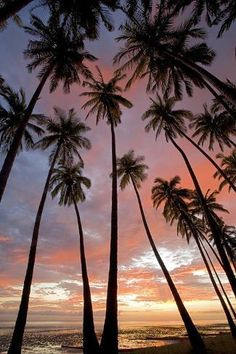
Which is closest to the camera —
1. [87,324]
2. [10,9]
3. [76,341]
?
[10,9]

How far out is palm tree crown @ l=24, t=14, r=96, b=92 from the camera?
1905cm

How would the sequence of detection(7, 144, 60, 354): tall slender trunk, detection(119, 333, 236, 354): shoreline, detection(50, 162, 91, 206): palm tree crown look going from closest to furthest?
detection(7, 144, 60, 354): tall slender trunk, detection(119, 333, 236, 354): shoreline, detection(50, 162, 91, 206): palm tree crown

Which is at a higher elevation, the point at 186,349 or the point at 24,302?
the point at 24,302

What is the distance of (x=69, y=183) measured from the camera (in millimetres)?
30531

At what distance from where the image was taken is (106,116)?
25.1 metres

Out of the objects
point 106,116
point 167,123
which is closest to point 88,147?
point 106,116

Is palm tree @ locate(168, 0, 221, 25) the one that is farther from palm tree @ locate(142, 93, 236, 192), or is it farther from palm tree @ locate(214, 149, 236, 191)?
palm tree @ locate(214, 149, 236, 191)

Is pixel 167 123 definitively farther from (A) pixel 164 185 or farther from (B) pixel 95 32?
(B) pixel 95 32

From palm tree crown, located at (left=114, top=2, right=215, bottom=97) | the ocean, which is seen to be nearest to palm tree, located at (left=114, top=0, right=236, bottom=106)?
palm tree crown, located at (left=114, top=2, right=215, bottom=97)

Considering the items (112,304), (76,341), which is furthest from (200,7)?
(76,341)

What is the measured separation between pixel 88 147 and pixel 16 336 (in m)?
17.0

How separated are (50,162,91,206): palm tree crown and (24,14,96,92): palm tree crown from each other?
11.2 metres

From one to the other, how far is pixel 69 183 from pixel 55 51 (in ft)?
47.4

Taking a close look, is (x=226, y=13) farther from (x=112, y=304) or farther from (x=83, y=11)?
(x=112, y=304)
